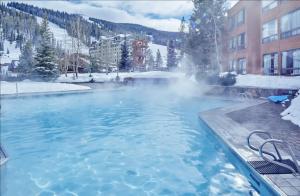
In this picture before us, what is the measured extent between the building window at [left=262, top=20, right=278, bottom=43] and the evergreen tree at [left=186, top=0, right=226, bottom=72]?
23.6 ft

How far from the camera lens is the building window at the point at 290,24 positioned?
20.3 meters

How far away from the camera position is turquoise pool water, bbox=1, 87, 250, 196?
6.45 meters

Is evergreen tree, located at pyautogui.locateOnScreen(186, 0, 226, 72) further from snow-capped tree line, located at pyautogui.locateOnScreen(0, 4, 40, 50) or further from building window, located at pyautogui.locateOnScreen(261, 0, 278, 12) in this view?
snow-capped tree line, located at pyautogui.locateOnScreen(0, 4, 40, 50)

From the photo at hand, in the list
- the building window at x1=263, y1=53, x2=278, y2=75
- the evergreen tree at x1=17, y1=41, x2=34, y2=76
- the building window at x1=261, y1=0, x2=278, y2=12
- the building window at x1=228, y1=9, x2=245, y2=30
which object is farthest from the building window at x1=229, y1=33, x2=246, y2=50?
the evergreen tree at x1=17, y1=41, x2=34, y2=76

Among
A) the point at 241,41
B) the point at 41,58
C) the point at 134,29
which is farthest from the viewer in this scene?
the point at 134,29

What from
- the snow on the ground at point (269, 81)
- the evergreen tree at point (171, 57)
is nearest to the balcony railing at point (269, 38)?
the snow on the ground at point (269, 81)

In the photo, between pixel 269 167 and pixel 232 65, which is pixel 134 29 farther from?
pixel 269 167

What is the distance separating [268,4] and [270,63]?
17.7ft

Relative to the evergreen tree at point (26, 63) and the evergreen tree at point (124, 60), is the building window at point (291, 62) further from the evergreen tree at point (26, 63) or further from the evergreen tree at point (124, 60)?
the evergreen tree at point (124, 60)

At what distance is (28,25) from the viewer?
115 metres

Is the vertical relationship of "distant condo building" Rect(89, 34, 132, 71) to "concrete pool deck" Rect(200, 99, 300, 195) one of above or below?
above

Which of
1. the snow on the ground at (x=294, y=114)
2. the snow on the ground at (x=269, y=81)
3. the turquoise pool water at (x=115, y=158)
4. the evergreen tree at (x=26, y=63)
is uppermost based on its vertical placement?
the evergreen tree at (x=26, y=63)

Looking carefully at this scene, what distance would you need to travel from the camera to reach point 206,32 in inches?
1315

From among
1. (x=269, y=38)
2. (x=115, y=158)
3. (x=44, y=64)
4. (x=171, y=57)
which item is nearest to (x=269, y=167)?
(x=115, y=158)
